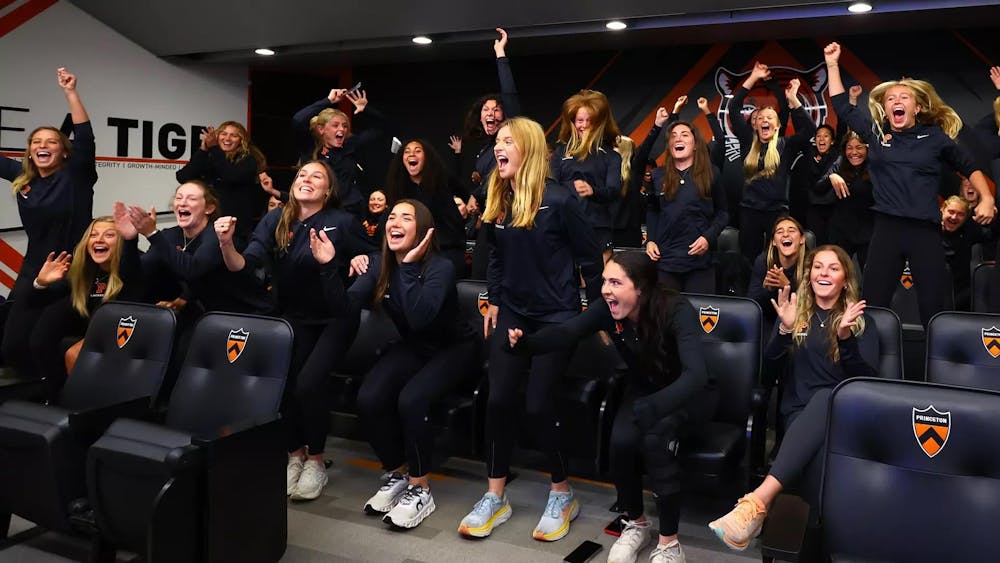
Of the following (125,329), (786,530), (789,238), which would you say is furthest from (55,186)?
(786,530)

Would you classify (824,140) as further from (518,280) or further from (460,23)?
(518,280)

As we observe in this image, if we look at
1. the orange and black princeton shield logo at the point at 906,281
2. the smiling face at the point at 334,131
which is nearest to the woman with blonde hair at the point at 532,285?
the smiling face at the point at 334,131

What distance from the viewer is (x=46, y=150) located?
14.6 feet

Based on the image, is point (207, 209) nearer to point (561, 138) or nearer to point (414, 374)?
point (414, 374)

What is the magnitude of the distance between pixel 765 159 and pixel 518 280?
2852 mm

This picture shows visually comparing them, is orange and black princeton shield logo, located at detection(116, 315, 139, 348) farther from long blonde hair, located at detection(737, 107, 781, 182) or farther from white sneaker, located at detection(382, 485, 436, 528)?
long blonde hair, located at detection(737, 107, 781, 182)

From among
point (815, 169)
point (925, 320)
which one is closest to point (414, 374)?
point (925, 320)

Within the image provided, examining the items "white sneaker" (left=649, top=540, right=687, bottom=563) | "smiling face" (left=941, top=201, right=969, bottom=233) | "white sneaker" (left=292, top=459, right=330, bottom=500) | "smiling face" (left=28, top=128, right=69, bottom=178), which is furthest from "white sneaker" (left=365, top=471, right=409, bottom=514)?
"smiling face" (left=941, top=201, right=969, bottom=233)

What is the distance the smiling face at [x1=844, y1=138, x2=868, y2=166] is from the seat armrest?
369cm

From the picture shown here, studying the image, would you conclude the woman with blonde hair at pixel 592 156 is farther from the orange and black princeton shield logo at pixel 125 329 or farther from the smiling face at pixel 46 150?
the smiling face at pixel 46 150

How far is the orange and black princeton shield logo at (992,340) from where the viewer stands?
122 inches

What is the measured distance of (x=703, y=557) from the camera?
293 centimetres

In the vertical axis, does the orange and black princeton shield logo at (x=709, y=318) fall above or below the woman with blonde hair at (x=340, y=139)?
below

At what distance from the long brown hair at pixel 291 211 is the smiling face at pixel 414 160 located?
3.20 ft
